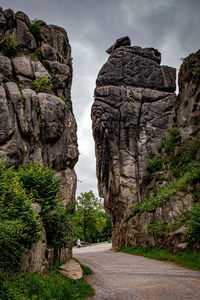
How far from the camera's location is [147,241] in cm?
1830

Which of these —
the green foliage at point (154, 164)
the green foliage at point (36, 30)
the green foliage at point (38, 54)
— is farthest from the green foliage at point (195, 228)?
the green foliage at point (36, 30)

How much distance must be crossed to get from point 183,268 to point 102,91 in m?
23.3

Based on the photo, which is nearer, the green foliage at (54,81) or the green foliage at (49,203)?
the green foliage at (49,203)

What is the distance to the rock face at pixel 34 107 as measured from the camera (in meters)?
14.3

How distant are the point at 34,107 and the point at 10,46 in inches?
269

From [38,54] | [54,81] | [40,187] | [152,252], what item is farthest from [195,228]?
[38,54]

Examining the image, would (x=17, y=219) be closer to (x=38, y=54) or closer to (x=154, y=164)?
(x=38, y=54)

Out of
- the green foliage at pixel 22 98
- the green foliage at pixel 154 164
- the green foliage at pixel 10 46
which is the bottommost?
the green foliage at pixel 154 164

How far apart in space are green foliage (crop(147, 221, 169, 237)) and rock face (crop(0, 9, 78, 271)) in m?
7.26

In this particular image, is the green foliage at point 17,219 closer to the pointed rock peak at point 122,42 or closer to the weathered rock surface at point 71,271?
the weathered rock surface at point 71,271

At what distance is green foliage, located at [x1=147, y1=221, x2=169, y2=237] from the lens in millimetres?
16513

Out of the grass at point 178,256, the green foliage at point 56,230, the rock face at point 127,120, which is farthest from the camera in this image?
the rock face at point 127,120

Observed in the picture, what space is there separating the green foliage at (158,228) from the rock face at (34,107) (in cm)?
726

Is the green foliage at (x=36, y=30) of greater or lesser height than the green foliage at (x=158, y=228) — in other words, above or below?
above
